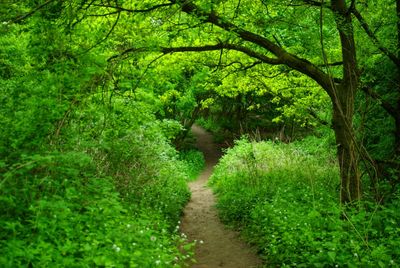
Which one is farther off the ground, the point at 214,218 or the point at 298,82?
the point at 298,82

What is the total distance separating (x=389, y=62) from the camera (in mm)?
9891

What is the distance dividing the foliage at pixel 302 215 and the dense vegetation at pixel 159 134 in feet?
0.13

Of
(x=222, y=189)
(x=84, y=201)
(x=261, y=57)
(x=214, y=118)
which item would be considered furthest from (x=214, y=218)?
(x=214, y=118)

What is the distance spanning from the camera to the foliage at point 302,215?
18.6ft

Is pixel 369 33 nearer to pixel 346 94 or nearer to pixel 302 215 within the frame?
pixel 346 94

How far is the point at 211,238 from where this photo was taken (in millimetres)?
9039

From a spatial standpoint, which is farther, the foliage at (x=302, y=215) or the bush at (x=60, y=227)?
the foliage at (x=302, y=215)

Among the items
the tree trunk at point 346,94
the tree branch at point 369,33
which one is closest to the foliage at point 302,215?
the tree trunk at point 346,94

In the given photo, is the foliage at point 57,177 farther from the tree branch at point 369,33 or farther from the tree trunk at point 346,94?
the tree branch at point 369,33

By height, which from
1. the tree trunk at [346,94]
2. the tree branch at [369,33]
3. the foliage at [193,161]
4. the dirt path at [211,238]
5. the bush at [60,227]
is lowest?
the foliage at [193,161]

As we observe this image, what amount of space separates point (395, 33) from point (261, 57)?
3.58m

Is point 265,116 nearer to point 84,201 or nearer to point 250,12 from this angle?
point 250,12

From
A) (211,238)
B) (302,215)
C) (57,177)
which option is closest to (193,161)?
(211,238)

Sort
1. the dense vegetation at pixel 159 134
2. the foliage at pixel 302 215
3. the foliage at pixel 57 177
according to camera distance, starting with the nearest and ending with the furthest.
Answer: the foliage at pixel 57 177, the dense vegetation at pixel 159 134, the foliage at pixel 302 215
